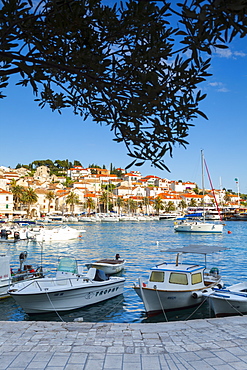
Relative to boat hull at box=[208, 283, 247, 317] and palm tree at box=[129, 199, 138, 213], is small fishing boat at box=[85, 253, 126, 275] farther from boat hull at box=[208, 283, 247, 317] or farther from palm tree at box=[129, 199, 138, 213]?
palm tree at box=[129, 199, 138, 213]

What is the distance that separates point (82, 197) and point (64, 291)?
415 feet

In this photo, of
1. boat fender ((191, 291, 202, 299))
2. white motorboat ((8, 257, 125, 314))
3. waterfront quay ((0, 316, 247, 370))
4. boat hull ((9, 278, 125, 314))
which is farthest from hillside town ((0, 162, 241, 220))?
waterfront quay ((0, 316, 247, 370))

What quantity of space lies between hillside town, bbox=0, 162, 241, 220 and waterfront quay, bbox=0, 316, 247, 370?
92.4 m

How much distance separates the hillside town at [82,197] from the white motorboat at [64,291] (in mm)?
84499

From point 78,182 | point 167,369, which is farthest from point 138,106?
point 78,182

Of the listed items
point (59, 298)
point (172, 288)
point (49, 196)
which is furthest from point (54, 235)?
point (49, 196)

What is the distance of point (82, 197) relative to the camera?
13975 cm

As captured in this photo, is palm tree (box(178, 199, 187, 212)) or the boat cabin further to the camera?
palm tree (box(178, 199, 187, 212))

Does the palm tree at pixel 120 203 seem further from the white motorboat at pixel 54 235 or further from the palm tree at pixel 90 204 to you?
the white motorboat at pixel 54 235

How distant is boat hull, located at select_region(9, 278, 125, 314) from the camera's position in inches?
533

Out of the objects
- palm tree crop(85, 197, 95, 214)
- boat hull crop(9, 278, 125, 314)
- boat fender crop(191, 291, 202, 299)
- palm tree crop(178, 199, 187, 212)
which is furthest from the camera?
palm tree crop(178, 199, 187, 212)

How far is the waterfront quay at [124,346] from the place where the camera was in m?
5.80

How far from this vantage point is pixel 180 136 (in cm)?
517

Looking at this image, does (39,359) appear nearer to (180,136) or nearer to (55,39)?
(180,136)
